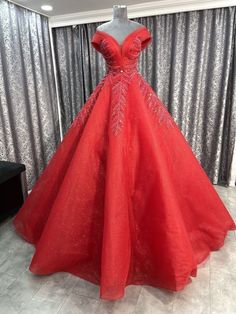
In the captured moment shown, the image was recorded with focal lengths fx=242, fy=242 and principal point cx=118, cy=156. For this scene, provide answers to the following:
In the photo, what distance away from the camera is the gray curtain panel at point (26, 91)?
221 cm

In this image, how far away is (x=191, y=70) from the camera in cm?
244

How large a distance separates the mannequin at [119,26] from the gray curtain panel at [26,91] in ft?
3.57

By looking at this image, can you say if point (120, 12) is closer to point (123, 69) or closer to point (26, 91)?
point (123, 69)

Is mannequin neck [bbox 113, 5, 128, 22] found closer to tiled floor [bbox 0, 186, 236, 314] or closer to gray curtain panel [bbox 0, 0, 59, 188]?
gray curtain panel [bbox 0, 0, 59, 188]

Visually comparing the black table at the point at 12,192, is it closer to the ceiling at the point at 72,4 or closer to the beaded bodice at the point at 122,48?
the beaded bodice at the point at 122,48

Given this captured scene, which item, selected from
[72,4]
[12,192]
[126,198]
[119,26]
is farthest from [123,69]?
[12,192]

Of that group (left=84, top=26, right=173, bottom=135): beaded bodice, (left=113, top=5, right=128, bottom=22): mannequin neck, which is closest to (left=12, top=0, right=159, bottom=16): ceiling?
(left=113, top=5, right=128, bottom=22): mannequin neck

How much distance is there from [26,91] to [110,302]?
203cm

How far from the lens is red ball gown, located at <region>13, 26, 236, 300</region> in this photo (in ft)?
4.33

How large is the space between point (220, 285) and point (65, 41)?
270 centimetres

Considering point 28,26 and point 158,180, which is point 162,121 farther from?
point 28,26

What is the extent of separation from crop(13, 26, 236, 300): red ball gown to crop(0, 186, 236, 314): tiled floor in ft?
0.21

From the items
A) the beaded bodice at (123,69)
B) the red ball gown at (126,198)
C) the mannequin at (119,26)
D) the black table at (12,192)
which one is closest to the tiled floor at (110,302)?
the red ball gown at (126,198)

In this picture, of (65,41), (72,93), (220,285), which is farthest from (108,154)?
(65,41)
